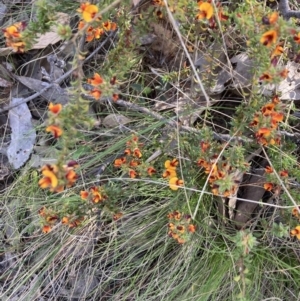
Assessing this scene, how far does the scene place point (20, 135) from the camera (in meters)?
1.81

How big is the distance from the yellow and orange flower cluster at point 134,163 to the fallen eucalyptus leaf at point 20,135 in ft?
1.60

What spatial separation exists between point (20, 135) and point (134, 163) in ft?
1.92

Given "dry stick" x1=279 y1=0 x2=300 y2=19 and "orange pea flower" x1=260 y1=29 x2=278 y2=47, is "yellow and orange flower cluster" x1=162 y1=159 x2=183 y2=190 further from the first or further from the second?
"dry stick" x1=279 y1=0 x2=300 y2=19

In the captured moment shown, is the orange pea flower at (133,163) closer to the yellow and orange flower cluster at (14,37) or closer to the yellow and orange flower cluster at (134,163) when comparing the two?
the yellow and orange flower cluster at (134,163)

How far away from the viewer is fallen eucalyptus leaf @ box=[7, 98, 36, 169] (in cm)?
177

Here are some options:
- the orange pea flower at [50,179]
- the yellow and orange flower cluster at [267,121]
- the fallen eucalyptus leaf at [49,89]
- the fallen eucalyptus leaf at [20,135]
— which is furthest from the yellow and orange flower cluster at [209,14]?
the fallen eucalyptus leaf at [20,135]

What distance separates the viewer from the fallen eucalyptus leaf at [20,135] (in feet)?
5.82

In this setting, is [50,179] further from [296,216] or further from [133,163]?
[296,216]

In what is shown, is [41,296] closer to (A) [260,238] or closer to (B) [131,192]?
(B) [131,192]

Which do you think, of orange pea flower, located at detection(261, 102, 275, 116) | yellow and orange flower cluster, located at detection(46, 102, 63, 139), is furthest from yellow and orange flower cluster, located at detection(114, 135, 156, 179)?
yellow and orange flower cluster, located at detection(46, 102, 63, 139)

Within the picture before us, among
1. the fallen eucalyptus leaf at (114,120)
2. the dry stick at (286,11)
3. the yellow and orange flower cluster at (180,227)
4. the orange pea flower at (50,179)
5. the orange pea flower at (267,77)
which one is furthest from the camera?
the fallen eucalyptus leaf at (114,120)

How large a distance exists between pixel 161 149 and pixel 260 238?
45 cm

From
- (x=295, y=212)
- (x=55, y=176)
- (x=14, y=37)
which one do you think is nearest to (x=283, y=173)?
(x=295, y=212)

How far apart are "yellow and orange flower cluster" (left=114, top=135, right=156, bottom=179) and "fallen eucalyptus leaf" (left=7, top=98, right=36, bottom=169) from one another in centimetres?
49
